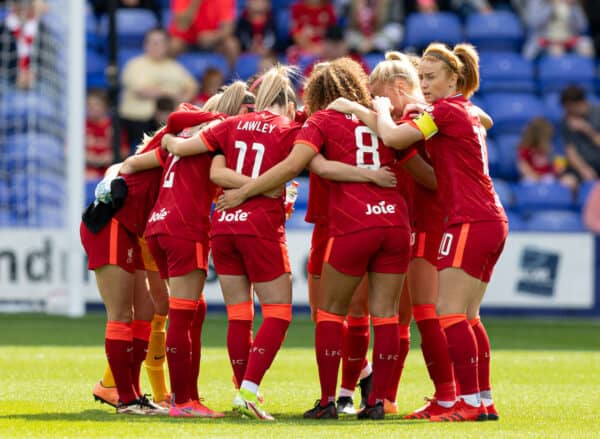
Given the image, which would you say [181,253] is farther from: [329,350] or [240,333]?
[329,350]

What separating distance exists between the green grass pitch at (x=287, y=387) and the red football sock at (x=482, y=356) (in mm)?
218

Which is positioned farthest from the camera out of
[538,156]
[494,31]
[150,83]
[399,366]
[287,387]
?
[494,31]

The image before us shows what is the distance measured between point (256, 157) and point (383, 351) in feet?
4.10

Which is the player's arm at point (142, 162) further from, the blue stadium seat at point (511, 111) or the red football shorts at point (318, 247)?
the blue stadium seat at point (511, 111)

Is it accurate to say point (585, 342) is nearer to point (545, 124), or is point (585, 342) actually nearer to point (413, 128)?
point (545, 124)

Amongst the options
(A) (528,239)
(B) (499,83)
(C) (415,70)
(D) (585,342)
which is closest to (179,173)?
(C) (415,70)

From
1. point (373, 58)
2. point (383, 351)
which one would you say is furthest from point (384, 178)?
point (373, 58)

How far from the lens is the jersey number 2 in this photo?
6816 mm

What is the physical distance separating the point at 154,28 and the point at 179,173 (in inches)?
404

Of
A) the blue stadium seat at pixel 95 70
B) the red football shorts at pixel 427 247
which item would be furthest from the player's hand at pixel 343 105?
the blue stadium seat at pixel 95 70

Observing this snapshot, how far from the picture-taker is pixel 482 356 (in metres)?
6.84

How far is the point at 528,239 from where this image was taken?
14352mm

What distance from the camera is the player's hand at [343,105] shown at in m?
6.75

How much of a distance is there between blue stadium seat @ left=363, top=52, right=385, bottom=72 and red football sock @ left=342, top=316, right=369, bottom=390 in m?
9.96
